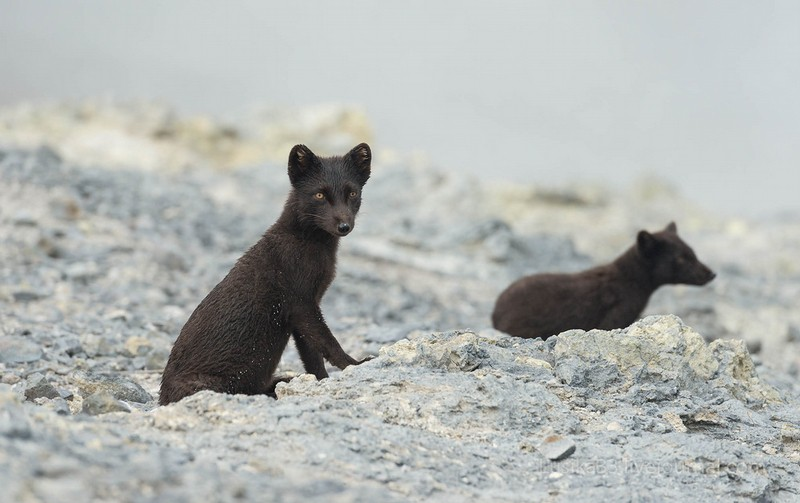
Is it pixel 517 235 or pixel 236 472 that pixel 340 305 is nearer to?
pixel 517 235

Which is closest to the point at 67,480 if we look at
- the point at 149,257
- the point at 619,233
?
the point at 149,257

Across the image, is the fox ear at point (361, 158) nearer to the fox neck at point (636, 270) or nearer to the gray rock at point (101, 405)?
the gray rock at point (101, 405)

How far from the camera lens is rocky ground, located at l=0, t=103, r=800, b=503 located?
498cm

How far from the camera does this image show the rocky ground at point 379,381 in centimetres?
498

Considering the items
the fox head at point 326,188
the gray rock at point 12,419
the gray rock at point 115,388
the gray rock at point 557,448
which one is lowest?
the gray rock at point 557,448

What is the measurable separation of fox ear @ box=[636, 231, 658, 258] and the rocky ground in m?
2.16

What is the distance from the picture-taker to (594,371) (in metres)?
7.23

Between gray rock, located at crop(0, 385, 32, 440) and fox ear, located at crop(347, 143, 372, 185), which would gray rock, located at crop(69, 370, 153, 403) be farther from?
gray rock, located at crop(0, 385, 32, 440)

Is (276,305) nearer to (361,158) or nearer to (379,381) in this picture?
(379,381)

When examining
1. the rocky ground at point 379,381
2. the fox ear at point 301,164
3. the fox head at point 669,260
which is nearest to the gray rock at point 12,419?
the rocky ground at point 379,381

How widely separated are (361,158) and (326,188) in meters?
0.60

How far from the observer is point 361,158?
8.58 metres

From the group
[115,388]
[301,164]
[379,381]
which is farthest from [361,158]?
[115,388]

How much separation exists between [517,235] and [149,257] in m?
9.49
